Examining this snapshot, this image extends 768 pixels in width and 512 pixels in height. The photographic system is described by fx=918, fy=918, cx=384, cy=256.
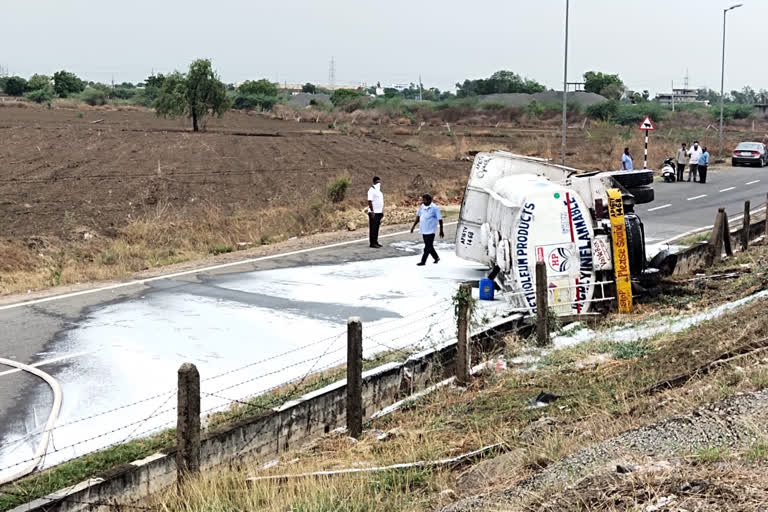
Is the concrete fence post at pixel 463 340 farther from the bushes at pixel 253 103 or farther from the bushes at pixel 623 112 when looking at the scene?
the bushes at pixel 253 103

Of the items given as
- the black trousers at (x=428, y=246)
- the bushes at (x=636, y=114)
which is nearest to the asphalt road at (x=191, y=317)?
the black trousers at (x=428, y=246)

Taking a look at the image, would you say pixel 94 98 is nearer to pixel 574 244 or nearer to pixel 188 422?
pixel 574 244

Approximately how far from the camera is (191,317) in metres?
14.7

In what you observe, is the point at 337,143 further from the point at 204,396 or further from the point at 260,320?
the point at 204,396

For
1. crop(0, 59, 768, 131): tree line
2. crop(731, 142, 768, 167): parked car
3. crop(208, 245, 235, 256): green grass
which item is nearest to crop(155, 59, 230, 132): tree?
crop(0, 59, 768, 131): tree line

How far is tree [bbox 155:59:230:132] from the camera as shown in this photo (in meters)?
68.3

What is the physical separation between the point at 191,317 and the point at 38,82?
505ft

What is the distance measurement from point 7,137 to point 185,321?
139 ft

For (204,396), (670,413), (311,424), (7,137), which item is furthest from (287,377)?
(7,137)

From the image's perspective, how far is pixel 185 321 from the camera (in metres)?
14.5

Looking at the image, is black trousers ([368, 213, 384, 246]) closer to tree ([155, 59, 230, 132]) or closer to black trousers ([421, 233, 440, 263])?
black trousers ([421, 233, 440, 263])

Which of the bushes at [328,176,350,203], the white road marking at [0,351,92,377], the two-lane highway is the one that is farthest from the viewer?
the bushes at [328,176,350,203]

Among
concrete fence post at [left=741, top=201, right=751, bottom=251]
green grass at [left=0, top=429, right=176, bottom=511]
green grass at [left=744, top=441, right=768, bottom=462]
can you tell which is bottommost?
green grass at [left=0, top=429, right=176, bottom=511]

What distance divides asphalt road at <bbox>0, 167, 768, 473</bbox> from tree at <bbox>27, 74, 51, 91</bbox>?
466 ft
